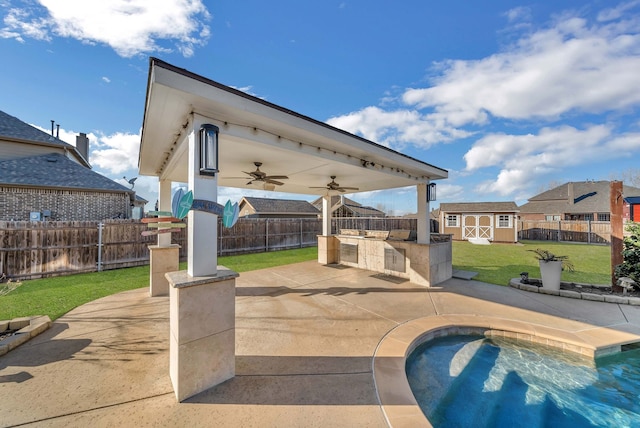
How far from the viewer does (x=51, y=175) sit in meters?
11.6

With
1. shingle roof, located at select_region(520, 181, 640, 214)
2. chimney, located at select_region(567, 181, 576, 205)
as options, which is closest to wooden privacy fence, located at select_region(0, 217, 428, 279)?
shingle roof, located at select_region(520, 181, 640, 214)

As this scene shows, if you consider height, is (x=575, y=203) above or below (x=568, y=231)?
above

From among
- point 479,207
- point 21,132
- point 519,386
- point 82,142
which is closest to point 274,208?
point 21,132

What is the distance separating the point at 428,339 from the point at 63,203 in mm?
16053

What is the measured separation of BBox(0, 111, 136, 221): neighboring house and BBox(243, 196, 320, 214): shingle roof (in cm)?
1177

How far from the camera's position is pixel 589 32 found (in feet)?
19.7

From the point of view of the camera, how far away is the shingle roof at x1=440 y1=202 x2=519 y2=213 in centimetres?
1874

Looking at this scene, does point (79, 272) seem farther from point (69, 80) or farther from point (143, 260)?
point (69, 80)

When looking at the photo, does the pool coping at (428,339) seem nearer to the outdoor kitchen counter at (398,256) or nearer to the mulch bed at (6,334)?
the outdoor kitchen counter at (398,256)

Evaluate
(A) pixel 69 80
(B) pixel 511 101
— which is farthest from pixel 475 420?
(A) pixel 69 80

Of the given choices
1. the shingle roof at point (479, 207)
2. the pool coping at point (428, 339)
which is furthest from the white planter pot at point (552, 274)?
the shingle roof at point (479, 207)

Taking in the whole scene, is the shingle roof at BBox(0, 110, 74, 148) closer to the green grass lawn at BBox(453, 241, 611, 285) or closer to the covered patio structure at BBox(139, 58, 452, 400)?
the covered patio structure at BBox(139, 58, 452, 400)

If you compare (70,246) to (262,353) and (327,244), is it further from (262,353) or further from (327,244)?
(262,353)

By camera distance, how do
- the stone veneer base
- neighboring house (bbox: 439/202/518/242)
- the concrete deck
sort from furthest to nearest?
1. neighboring house (bbox: 439/202/518/242)
2. the stone veneer base
3. the concrete deck
